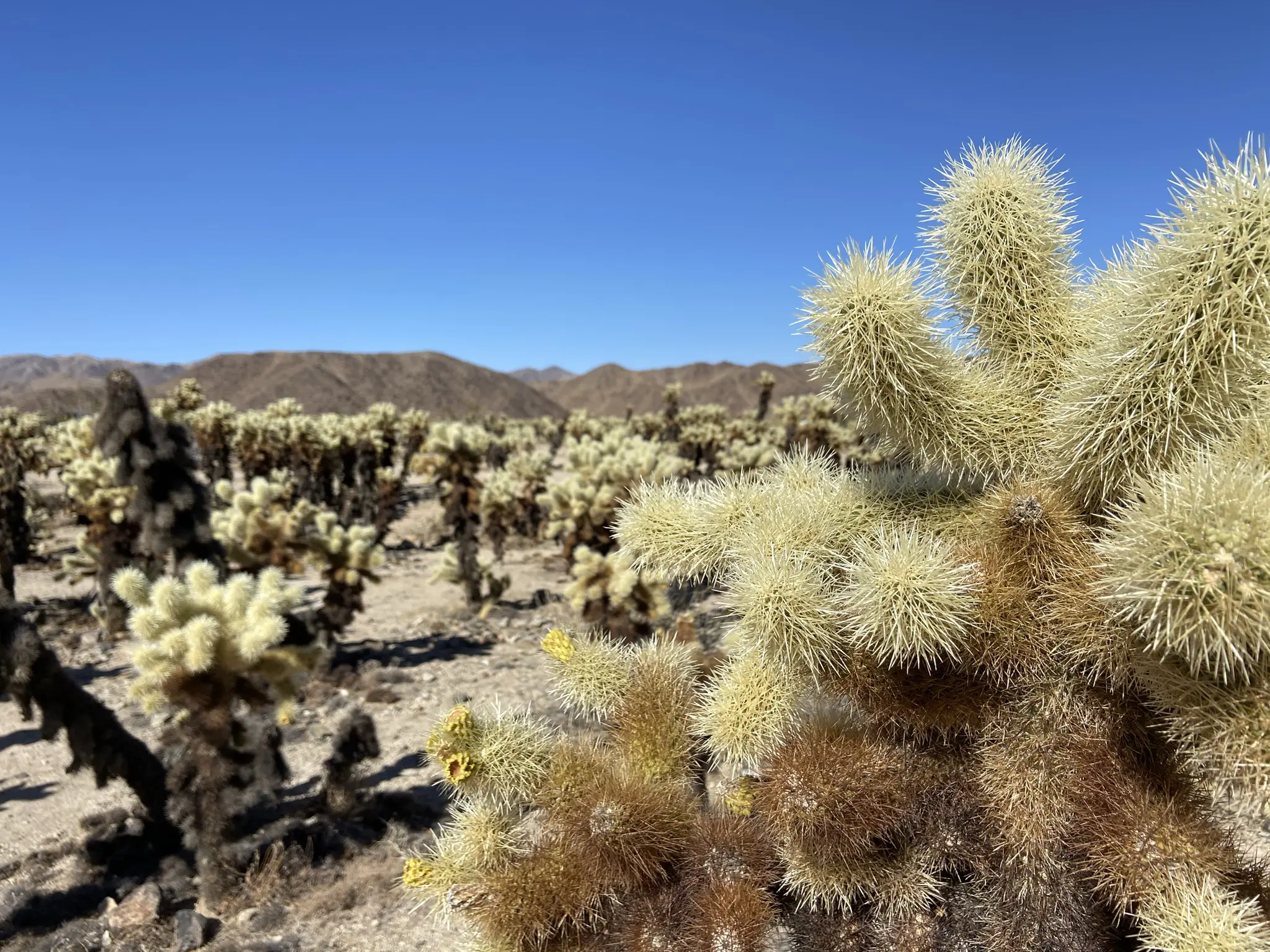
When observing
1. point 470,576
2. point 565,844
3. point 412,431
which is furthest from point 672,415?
point 565,844

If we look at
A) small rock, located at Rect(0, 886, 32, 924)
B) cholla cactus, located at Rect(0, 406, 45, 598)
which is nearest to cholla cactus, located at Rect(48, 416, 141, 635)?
cholla cactus, located at Rect(0, 406, 45, 598)

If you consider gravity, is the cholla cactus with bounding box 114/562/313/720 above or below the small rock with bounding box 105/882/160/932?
above

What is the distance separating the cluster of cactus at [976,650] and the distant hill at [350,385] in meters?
89.8

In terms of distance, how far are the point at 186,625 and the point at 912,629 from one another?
17.6ft

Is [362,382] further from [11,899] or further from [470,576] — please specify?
[11,899]

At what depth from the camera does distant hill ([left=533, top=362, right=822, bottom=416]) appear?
105812mm

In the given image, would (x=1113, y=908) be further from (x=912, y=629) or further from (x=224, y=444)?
(x=224, y=444)

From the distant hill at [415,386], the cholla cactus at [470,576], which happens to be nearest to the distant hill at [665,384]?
the distant hill at [415,386]

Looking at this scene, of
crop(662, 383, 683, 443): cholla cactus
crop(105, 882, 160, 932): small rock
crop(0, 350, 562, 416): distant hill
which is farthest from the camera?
crop(0, 350, 562, 416): distant hill

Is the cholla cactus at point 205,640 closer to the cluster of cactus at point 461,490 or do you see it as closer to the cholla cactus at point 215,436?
the cluster of cactus at point 461,490

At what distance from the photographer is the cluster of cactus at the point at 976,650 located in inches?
50.5

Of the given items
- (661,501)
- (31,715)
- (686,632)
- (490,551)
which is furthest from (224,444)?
(661,501)

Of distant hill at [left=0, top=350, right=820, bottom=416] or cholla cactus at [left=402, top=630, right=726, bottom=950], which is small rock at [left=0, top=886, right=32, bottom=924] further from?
distant hill at [left=0, top=350, right=820, bottom=416]

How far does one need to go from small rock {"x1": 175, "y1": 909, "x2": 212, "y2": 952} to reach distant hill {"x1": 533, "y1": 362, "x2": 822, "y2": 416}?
3699 inches
